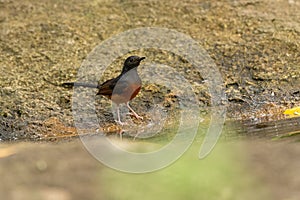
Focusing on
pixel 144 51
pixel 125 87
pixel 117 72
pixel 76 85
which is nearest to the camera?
pixel 125 87

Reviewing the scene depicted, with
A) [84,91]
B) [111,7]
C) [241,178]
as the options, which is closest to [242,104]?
[84,91]

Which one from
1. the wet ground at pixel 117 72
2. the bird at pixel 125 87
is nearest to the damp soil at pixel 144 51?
the wet ground at pixel 117 72

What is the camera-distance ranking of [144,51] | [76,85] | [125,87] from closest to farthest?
[125,87] < [76,85] < [144,51]

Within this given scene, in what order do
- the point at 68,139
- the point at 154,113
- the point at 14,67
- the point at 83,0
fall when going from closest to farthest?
the point at 68,139 → the point at 154,113 → the point at 14,67 → the point at 83,0

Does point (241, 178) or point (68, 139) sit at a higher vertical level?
point (241, 178)

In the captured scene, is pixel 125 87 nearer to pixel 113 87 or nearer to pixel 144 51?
pixel 113 87

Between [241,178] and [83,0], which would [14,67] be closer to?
[83,0]

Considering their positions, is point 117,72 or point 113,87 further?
point 117,72

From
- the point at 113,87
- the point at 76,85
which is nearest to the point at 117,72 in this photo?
the point at 76,85

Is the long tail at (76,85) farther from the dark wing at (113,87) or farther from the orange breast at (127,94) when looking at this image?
the orange breast at (127,94)
